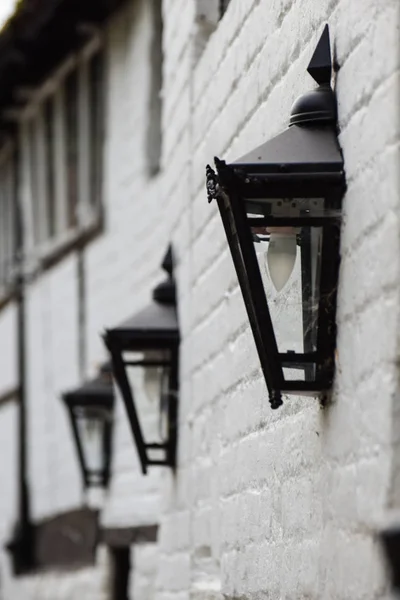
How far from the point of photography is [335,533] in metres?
3.06

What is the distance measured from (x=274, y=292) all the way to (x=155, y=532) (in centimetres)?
382

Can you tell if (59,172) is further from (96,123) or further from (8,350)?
(8,350)

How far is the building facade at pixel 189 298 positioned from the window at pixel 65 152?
3 centimetres

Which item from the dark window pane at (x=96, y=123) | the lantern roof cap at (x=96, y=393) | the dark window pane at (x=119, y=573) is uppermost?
the dark window pane at (x=96, y=123)

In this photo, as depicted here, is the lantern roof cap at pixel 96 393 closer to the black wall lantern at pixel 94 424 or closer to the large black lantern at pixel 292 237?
Answer: the black wall lantern at pixel 94 424

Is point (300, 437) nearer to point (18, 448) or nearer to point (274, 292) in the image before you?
point (274, 292)

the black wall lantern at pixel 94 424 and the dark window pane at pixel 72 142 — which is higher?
the dark window pane at pixel 72 142

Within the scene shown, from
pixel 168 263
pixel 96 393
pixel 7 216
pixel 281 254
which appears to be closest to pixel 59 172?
pixel 7 216

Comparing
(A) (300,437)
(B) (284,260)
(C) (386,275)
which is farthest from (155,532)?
(C) (386,275)

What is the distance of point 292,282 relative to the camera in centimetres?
312

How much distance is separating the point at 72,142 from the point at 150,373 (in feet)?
15.6

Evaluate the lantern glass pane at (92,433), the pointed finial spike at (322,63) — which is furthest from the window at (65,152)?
the pointed finial spike at (322,63)

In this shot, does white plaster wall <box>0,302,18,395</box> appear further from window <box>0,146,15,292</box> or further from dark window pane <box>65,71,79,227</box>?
dark window pane <box>65,71,79,227</box>

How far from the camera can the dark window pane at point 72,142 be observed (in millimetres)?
9633
